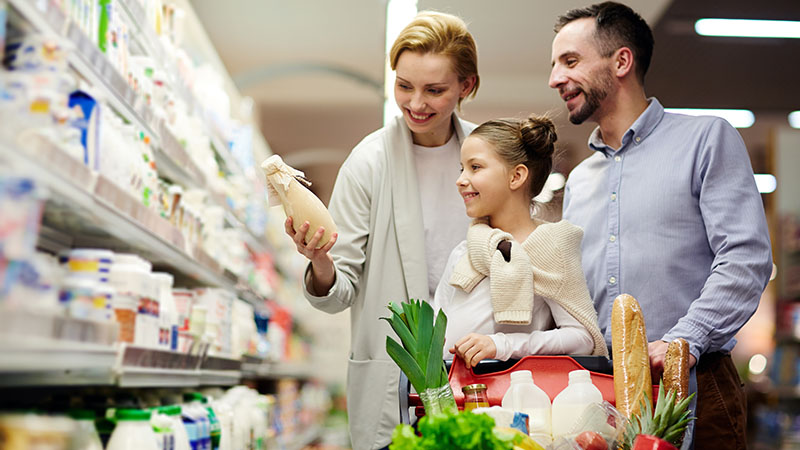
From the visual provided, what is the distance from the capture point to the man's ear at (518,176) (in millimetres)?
2434

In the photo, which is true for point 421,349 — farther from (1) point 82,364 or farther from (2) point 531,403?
(1) point 82,364

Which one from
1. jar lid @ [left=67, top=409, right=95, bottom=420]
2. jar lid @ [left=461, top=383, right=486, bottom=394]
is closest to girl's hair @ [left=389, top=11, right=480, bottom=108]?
jar lid @ [left=461, top=383, right=486, bottom=394]

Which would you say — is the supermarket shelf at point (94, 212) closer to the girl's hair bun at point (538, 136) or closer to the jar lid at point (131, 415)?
the jar lid at point (131, 415)

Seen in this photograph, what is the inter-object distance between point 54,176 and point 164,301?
116 cm

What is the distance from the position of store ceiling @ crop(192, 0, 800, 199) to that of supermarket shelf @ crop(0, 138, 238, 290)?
1.31 m

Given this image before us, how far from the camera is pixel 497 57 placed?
5.15 meters

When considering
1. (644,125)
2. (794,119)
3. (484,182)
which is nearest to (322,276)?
(484,182)

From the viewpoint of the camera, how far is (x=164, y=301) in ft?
9.53

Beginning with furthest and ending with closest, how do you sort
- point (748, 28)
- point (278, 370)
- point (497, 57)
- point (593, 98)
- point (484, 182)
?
point (278, 370) < point (748, 28) < point (497, 57) < point (593, 98) < point (484, 182)

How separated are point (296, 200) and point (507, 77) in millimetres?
2705

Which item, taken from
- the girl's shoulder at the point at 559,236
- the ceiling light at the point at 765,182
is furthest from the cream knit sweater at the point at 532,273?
the ceiling light at the point at 765,182

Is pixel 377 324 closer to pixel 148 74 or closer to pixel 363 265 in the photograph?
pixel 363 265

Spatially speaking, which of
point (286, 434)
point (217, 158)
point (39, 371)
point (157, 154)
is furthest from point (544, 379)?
point (286, 434)

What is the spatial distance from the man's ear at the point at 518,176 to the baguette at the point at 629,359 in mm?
553
